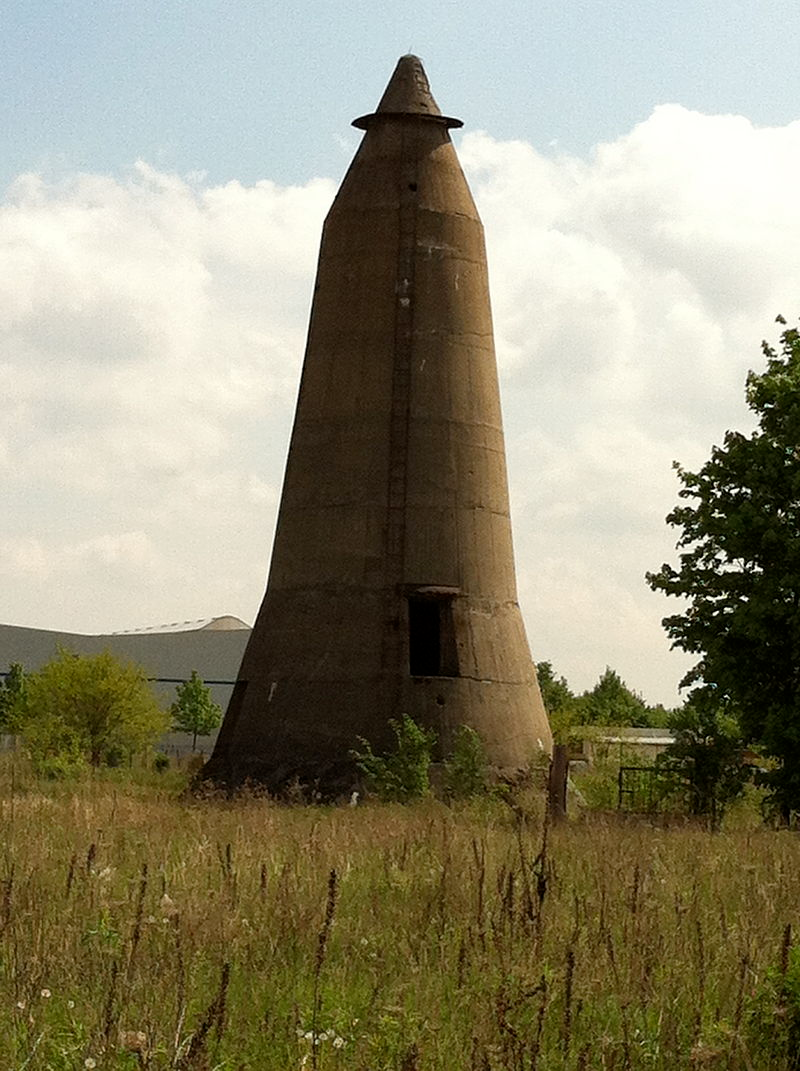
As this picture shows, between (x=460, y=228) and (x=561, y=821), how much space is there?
641 inches

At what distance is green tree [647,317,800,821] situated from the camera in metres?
20.1

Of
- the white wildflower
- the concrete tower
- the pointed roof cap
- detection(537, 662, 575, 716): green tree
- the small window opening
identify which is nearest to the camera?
the white wildflower

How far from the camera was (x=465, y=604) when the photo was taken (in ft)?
85.8

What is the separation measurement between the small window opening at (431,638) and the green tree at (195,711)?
36.6 meters

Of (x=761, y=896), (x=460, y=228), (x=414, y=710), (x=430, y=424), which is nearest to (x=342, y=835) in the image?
(x=761, y=896)

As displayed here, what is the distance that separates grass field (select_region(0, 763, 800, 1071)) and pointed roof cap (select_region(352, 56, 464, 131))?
2105cm

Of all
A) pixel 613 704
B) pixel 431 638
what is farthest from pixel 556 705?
pixel 431 638

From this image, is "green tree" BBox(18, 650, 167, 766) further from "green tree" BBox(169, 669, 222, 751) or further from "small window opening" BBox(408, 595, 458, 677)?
"green tree" BBox(169, 669, 222, 751)

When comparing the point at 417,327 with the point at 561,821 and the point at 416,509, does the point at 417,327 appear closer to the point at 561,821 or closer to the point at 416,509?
the point at 416,509

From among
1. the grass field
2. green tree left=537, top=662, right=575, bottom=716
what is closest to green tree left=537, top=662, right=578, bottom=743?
green tree left=537, top=662, right=575, bottom=716

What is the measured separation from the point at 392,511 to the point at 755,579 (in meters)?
7.56

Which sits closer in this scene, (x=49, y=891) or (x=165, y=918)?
(x=165, y=918)

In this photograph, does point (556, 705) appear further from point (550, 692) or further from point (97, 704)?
point (97, 704)

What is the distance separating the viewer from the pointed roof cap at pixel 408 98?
28.3 metres
